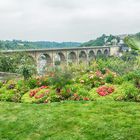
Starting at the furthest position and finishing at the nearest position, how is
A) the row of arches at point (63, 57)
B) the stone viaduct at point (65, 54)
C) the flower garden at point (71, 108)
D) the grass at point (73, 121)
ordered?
the row of arches at point (63, 57) → the stone viaduct at point (65, 54) → the flower garden at point (71, 108) → the grass at point (73, 121)

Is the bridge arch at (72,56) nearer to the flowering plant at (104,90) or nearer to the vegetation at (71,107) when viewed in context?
the vegetation at (71,107)

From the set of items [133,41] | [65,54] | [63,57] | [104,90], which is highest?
[133,41]

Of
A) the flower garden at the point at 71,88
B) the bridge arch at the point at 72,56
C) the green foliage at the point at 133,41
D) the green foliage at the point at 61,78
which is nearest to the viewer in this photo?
the green foliage at the point at 133,41

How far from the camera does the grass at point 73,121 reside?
787cm

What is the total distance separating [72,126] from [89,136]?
0.90 meters

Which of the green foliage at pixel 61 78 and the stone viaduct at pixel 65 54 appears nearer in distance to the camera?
the green foliage at pixel 61 78

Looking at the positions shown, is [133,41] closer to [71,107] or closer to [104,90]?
[71,107]

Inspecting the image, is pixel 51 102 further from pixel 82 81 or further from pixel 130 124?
pixel 130 124

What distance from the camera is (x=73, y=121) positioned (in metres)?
8.91

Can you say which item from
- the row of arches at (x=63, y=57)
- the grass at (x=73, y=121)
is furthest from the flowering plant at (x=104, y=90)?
the row of arches at (x=63, y=57)

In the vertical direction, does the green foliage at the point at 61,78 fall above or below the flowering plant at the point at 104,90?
above

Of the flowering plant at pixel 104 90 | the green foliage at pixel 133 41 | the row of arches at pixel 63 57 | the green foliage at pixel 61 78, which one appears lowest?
the row of arches at pixel 63 57

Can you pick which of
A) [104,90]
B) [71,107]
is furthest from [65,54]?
[71,107]

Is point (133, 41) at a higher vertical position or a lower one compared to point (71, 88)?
higher
